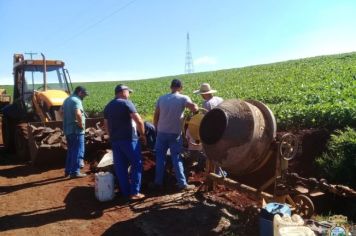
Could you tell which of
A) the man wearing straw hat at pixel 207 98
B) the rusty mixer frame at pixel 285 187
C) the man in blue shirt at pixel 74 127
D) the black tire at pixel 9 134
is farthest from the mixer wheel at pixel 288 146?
the black tire at pixel 9 134

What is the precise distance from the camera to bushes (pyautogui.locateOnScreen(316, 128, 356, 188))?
6809mm

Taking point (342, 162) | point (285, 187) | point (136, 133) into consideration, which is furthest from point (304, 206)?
point (136, 133)

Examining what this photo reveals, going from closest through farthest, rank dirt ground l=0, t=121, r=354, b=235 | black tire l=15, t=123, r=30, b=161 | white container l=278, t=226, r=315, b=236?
white container l=278, t=226, r=315, b=236, dirt ground l=0, t=121, r=354, b=235, black tire l=15, t=123, r=30, b=161

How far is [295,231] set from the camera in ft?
13.4

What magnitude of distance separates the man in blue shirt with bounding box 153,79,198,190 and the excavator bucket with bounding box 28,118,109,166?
371cm

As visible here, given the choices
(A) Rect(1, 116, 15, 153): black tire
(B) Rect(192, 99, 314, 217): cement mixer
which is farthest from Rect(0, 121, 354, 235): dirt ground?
(A) Rect(1, 116, 15, 153): black tire

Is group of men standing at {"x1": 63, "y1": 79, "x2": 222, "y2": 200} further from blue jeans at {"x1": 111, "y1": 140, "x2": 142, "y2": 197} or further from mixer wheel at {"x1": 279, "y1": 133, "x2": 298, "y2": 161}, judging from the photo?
mixer wheel at {"x1": 279, "y1": 133, "x2": 298, "y2": 161}

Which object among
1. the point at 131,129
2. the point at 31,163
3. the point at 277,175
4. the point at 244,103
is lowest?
the point at 31,163

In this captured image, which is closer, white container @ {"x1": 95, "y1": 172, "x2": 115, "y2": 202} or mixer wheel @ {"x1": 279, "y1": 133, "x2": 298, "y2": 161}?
mixer wheel @ {"x1": 279, "y1": 133, "x2": 298, "y2": 161}

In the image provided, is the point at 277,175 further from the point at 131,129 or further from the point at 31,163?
the point at 31,163

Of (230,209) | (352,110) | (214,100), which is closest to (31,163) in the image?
(214,100)

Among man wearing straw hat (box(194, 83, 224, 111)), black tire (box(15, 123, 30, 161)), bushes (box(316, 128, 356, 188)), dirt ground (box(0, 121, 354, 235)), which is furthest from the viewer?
black tire (box(15, 123, 30, 161))

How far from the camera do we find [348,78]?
1568 centimetres

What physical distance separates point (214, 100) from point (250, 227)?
2.89 meters
